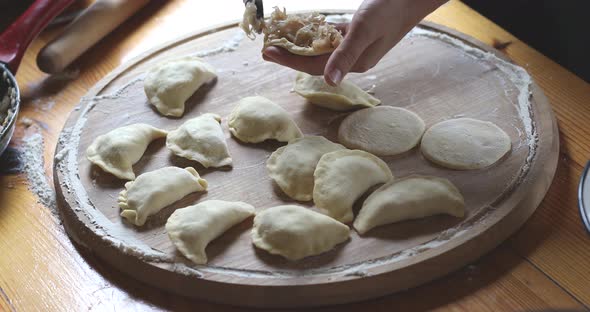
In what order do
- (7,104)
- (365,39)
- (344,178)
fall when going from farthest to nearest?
(7,104), (365,39), (344,178)

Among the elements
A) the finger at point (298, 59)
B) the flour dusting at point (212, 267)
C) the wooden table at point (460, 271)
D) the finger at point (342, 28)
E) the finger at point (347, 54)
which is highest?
the finger at point (347, 54)

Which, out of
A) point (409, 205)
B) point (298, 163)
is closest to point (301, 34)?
point (298, 163)

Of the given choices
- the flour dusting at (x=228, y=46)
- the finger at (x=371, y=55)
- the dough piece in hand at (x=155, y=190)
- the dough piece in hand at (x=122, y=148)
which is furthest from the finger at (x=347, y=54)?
the flour dusting at (x=228, y=46)

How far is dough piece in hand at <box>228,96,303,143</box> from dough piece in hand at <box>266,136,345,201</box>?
2.3 inches

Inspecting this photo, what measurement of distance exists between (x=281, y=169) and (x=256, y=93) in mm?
437

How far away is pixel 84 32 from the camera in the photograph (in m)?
2.28

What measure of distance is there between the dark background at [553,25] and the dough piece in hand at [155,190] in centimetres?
138

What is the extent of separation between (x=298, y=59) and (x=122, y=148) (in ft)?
1.87

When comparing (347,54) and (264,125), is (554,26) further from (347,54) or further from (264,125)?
(264,125)

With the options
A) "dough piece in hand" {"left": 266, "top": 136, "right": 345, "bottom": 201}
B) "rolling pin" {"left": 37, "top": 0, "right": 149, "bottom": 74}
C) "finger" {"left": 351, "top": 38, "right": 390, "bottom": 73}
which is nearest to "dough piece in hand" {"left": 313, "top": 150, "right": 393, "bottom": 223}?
"dough piece in hand" {"left": 266, "top": 136, "right": 345, "bottom": 201}

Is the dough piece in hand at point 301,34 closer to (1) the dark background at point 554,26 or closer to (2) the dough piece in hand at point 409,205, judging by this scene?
(2) the dough piece in hand at point 409,205

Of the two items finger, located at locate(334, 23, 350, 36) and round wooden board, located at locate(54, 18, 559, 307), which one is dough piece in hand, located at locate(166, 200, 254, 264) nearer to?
round wooden board, located at locate(54, 18, 559, 307)

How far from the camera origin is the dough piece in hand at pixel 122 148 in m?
1.72

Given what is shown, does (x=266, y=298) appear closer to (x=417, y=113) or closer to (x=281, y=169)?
(x=281, y=169)
